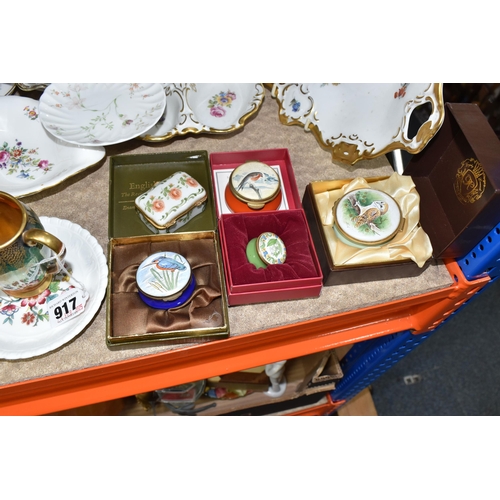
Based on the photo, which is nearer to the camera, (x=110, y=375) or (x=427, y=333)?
(x=110, y=375)

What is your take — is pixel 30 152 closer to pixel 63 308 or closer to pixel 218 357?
pixel 63 308

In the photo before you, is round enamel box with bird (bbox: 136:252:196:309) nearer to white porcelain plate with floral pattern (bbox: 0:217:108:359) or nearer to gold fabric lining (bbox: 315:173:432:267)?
white porcelain plate with floral pattern (bbox: 0:217:108:359)

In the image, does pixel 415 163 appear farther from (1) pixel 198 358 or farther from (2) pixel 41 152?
(2) pixel 41 152

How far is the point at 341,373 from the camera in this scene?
1.09 meters

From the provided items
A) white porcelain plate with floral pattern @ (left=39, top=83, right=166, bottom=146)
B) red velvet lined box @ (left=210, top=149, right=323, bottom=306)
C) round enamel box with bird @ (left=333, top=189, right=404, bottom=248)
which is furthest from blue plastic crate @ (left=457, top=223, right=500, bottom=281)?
white porcelain plate with floral pattern @ (left=39, top=83, right=166, bottom=146)

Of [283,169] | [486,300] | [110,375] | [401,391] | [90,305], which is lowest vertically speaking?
[401,391]

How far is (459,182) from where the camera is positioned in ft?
2.38

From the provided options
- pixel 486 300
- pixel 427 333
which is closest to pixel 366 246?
pixel 427 333

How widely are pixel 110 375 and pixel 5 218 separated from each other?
289 millimetres

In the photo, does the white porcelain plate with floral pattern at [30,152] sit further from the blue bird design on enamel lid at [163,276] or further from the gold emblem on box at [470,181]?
the gold emblem on box at [470,181]

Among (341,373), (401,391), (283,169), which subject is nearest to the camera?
(283,169)

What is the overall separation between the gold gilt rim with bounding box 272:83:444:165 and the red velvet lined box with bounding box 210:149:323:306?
115 mm

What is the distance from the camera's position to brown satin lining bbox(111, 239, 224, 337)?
26.6 inches

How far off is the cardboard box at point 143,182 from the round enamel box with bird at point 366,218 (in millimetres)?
213
